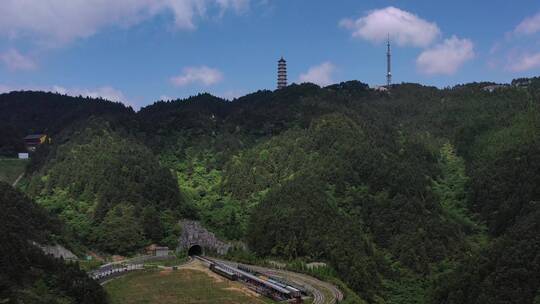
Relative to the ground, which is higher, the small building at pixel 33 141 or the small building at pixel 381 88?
the small building at pixel 381 88

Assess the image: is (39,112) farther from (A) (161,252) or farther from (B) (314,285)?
(B) (314,285)

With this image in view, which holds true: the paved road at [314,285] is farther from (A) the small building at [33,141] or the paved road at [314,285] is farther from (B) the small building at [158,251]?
(A) the small building at [33,141]

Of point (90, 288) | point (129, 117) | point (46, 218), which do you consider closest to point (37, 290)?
point (90, 288)

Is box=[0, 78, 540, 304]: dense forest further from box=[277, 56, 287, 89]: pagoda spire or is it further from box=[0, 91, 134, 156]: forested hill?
box=[277, 56, 287, 89]: pagoda spire

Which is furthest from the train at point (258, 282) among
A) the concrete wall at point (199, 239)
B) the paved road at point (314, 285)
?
the concrete wall at point (199, 239)

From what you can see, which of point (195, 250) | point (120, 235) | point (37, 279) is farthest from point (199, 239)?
point (37, 279)
